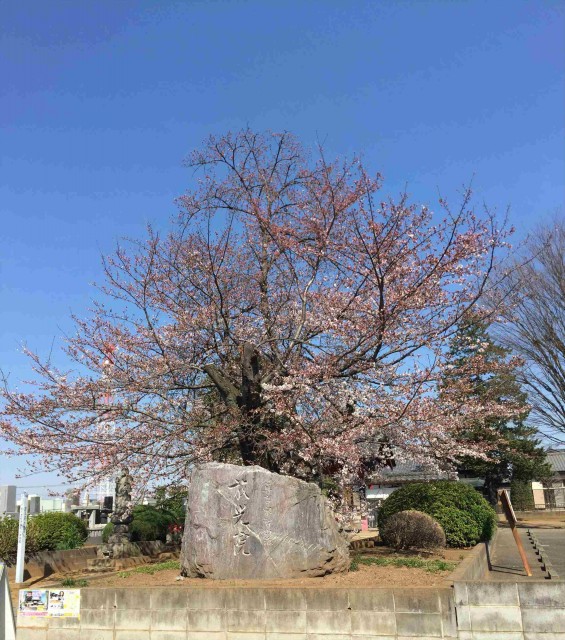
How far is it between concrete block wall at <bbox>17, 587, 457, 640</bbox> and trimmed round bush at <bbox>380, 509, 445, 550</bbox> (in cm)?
460

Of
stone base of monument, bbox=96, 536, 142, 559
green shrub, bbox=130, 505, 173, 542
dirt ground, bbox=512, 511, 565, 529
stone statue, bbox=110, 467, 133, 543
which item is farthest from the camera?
dirt ground, bbox=512, 511, 565, 529

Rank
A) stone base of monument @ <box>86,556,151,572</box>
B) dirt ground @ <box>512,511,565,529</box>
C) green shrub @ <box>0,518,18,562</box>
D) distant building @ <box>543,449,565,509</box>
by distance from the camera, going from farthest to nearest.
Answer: distant building @ <box>543,449,565,509</box>, dirt ground @ <box>512,511,565,529</box>, green shrub @ <box>0,518,18,562</box>, stone base of monument @ <box>86,556,151,572</box>

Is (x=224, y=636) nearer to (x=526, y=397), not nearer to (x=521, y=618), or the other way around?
(x=521, y=618)

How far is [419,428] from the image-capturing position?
10102 mm

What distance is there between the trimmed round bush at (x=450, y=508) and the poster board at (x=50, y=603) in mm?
6602

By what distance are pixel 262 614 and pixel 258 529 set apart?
121 centimetres

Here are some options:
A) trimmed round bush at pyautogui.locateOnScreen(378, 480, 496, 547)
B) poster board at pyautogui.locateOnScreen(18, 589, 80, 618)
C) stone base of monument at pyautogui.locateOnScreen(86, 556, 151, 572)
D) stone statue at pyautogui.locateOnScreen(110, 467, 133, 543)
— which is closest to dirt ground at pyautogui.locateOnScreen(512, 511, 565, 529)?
trimmed round bush at pyautogui.locateOnScreen(378, 480, 496, 547)

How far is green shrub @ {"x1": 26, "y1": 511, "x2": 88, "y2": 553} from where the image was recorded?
14.2 metres

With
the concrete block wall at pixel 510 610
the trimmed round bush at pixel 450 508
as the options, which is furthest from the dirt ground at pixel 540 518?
the concrete block wall at pixel 510 610

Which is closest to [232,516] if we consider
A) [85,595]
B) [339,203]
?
[85,595]

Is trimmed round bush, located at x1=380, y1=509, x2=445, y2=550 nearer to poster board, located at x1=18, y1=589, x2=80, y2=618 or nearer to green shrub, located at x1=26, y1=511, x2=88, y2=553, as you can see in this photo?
poster board, located at x1=18, y1=589, x2=80, y2=618

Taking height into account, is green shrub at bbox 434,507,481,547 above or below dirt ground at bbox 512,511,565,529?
above

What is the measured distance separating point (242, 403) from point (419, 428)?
125 inches

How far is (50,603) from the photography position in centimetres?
839
